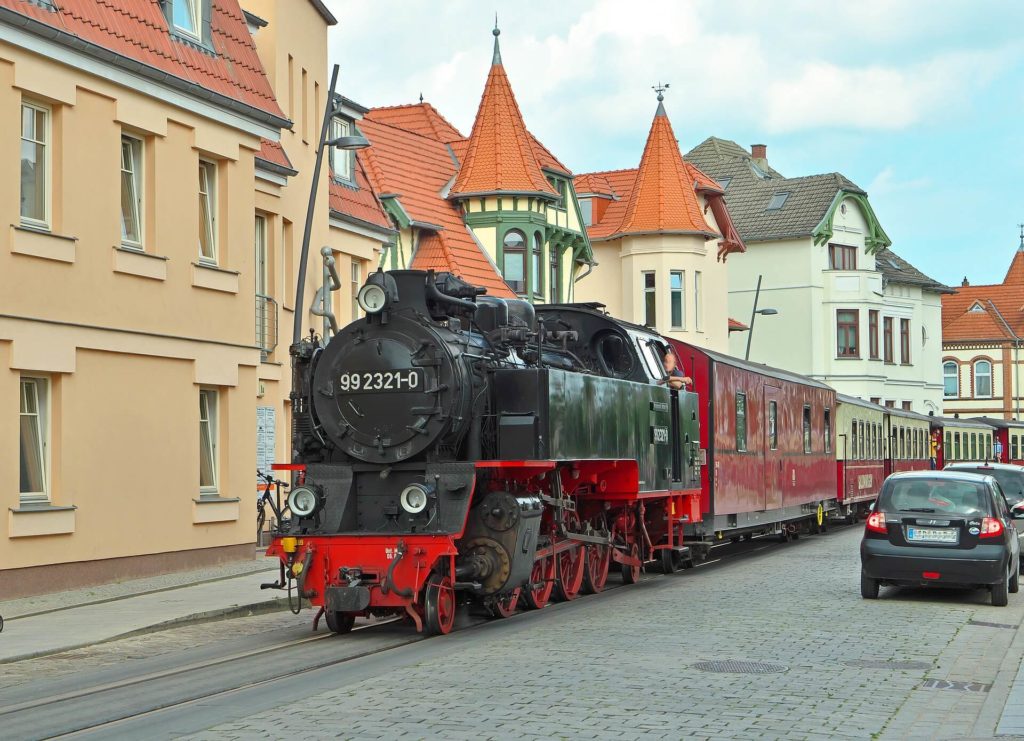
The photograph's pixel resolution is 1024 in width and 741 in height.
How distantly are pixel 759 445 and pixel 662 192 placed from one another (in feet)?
85.4

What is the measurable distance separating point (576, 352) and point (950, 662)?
23.9ft

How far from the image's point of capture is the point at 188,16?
1967cm

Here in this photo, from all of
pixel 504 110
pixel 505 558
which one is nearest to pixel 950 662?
pixel 505 558

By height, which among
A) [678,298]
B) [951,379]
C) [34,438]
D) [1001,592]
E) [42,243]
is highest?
[678,298]

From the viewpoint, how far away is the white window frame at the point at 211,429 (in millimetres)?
19922

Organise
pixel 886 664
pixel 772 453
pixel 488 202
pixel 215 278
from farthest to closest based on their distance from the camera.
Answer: pixel 488 202, pixel 772 453, pixel 215 278, pixel 886 664

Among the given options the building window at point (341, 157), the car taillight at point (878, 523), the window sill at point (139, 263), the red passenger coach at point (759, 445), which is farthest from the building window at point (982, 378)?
the window sill at point (139, 263)

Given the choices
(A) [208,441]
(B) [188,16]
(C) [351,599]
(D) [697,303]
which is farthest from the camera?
(D) [697,303]

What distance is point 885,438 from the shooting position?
39.1 m

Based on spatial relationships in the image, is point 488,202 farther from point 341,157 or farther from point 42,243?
point 42,243

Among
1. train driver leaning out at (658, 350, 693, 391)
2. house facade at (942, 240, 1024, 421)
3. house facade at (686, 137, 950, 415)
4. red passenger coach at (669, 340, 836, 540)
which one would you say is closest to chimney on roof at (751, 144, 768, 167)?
house facade at (686, 137, 950, 415)

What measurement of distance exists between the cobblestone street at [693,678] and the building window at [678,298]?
32.9 metres

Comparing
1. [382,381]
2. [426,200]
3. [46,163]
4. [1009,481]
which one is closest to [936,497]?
[382,381]

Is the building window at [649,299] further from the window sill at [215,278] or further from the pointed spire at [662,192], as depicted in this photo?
the window sill at [215,278]
